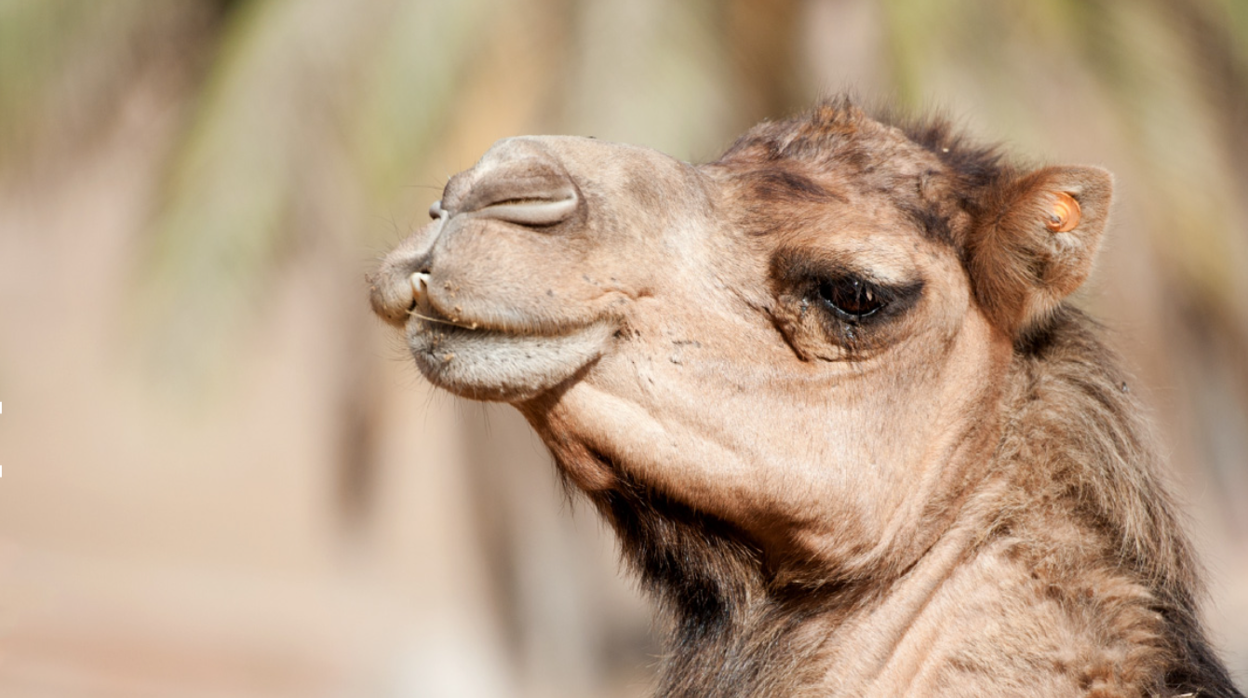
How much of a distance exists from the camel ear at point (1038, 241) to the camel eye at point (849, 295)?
0.27 m

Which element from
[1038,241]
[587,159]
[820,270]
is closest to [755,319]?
[820,270]

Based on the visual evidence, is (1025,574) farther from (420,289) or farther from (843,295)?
(420,289)

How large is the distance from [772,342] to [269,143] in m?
4.85

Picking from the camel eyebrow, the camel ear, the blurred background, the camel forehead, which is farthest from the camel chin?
the blurred background

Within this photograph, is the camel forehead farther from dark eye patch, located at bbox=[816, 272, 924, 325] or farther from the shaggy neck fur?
the shaggy neck fur

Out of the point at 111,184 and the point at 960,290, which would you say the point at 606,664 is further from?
the point at 960,290

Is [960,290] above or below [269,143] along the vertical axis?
below

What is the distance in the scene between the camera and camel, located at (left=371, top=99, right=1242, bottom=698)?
2.38m

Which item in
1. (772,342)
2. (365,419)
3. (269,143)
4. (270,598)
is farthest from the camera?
(270,598)

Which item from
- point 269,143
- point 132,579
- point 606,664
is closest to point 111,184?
point 132,579

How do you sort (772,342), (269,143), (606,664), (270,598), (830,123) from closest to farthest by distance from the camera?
1. (772,342)
2. (830,123)
3. (269,143)
4. (606,664)
5. (270,598)

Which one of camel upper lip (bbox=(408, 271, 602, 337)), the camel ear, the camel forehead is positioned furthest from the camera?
the camel ear

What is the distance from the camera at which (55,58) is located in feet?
22.5

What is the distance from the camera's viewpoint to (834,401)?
103 inches
